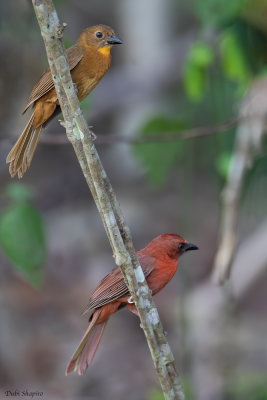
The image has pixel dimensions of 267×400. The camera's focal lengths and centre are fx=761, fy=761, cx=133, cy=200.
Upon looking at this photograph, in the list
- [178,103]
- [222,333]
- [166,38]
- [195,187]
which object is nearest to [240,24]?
[222,333]

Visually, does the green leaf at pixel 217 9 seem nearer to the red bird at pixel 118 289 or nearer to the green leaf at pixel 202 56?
the green leaf at pixel 202 56

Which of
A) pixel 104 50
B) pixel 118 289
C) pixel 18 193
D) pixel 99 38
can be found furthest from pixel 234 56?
pixel 118 289

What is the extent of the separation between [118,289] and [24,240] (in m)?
0.97

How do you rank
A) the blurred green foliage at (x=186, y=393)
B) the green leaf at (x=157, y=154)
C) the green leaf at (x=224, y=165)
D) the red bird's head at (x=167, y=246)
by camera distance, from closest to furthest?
the red bird's head at (x=167, y=246), the green leaf at (x=224, y=165), the blurred green foliage at (x=186, y=393), the green leaf at (x=157, y=154)

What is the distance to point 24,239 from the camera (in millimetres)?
3393

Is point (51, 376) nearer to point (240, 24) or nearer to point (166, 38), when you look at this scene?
point (240, 24)

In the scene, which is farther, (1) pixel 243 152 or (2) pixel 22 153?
(1) pixel 243 152

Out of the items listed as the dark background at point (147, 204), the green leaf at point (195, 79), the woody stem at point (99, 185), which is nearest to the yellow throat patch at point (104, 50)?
the woody stem at point (99, 185)

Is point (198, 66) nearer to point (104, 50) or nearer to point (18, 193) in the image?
point (18, 193)

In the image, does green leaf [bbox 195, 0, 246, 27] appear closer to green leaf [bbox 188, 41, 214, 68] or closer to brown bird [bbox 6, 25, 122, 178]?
green leaf [bbox 188, 41, 214, 68]

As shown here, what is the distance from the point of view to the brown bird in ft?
7.93

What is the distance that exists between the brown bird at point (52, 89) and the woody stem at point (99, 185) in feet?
1.13

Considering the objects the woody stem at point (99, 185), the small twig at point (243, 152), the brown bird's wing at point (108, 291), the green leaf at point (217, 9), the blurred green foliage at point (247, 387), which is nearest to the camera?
the woody stem at point (99, 185)

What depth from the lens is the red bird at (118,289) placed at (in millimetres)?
2518
